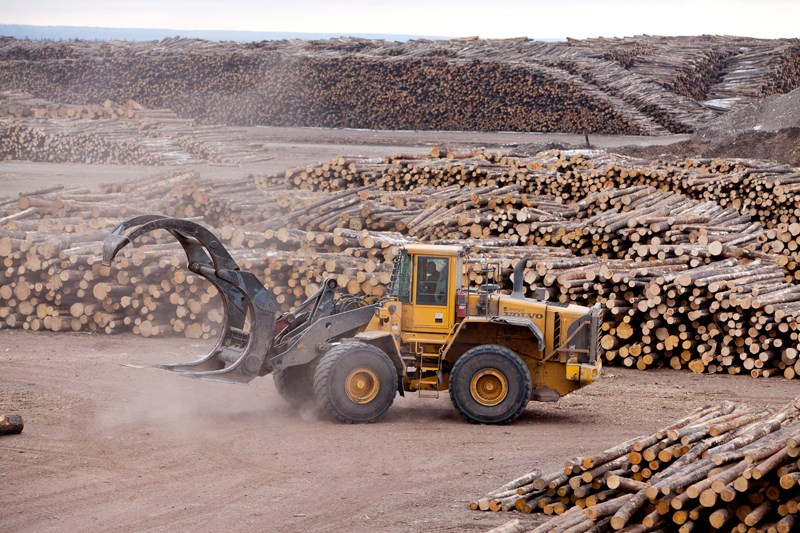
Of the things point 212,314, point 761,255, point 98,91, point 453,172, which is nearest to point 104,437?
point 212,314

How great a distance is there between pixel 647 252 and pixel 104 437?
10.3 metres

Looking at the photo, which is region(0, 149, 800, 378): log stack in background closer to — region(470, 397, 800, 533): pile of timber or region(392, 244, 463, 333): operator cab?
region(392, 244, 463, 333): operator cab

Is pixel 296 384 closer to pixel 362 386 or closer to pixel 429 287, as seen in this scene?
pixel 362 386

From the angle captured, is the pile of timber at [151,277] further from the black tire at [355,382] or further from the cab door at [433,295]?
the black tire at [355,382]

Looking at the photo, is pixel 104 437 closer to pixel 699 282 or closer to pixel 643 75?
pixel 699 282

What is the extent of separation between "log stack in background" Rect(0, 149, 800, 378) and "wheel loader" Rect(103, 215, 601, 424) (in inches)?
99.7

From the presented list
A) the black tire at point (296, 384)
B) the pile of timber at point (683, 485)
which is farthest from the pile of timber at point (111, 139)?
the pile of timber at point (683, 485)

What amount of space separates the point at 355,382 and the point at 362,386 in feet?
0.31

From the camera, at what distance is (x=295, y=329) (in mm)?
12727

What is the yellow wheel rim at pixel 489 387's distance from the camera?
40.5 ft

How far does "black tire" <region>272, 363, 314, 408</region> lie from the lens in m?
12.9

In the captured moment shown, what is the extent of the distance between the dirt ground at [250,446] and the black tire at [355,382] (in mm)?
Result: 214

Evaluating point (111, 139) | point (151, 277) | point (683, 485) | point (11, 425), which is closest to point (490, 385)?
point (683, 485)

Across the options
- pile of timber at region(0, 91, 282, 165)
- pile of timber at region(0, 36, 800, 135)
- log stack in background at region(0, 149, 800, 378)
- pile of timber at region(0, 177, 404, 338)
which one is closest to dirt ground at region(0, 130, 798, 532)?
log stack in background at region(0, 149, 800, 378)
